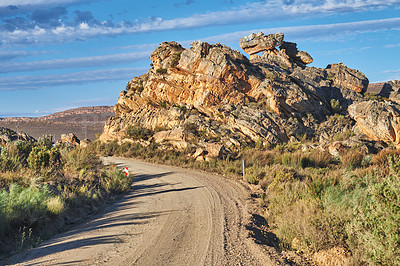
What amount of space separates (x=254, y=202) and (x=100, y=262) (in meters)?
7.25

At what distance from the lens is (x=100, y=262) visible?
6.57 meters

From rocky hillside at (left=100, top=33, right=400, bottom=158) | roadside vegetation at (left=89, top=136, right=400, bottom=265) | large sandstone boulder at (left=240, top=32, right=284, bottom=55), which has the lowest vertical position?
roadside vegetation at (left=89, top=136, right=400, bottom=265)

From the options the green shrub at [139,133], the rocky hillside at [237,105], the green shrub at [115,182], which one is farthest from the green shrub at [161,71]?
the green shrub at [115,182]

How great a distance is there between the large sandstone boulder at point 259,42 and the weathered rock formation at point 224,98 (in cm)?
368

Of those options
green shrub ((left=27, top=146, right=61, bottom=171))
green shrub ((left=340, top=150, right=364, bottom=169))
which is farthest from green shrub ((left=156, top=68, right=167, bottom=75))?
green shrub ((left=340, top=150, right=364, bottom=169))

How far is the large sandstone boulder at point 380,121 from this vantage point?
25.7 metres

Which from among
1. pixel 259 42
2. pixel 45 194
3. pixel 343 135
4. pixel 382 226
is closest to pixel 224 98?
pixel 343 135

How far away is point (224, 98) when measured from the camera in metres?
33.0

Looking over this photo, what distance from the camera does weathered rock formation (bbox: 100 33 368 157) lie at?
29.1 metres

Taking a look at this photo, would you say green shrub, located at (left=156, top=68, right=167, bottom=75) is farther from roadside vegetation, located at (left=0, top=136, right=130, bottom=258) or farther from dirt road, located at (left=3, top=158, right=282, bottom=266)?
dirt road, located at (left=3, top=158, right=282, bottom=266)

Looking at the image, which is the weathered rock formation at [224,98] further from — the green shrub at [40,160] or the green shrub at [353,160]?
the green shrub at [40,160]

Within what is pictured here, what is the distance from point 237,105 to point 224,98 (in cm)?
169

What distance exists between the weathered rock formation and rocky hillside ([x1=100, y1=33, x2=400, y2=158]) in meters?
0.10

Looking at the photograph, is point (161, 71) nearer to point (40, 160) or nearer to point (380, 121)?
point (40, 160)
